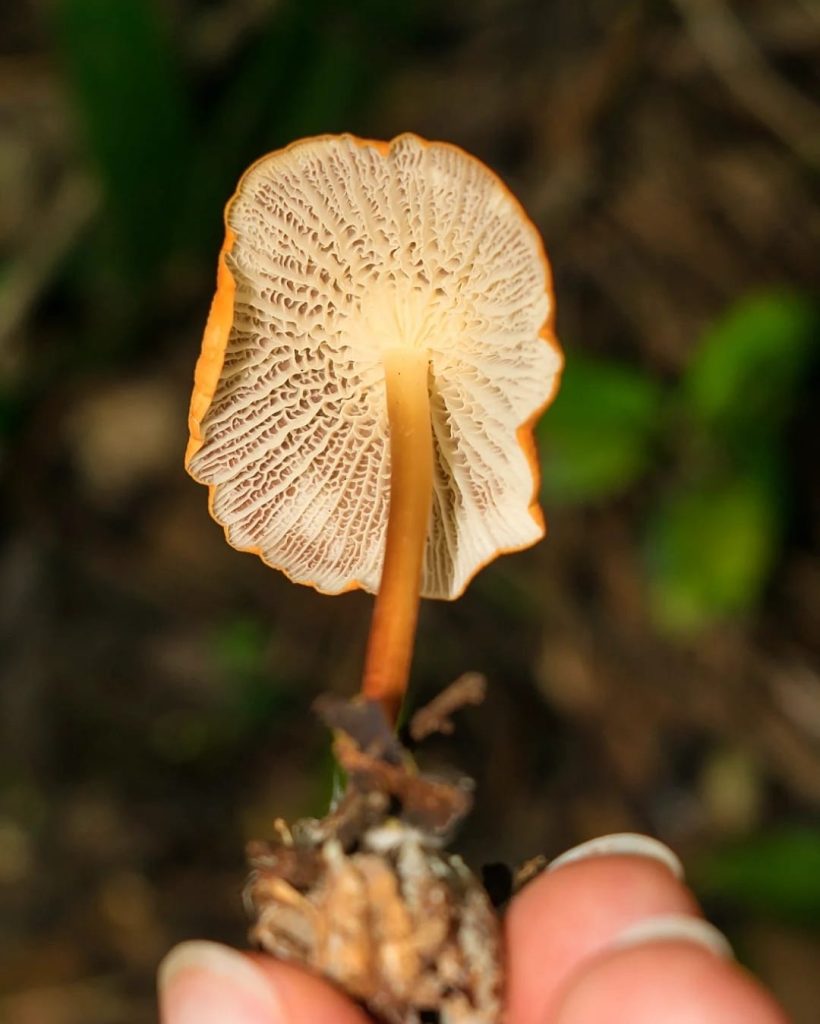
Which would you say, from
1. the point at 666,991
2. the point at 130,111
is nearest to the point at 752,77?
the point at 130,111

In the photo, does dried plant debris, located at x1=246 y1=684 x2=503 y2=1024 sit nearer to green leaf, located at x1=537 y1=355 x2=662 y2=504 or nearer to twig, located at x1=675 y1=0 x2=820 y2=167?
green leaf, located at x1=537 y1=355 x2=662 y2=504

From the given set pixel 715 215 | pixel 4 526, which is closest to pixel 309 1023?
pixel 4 526

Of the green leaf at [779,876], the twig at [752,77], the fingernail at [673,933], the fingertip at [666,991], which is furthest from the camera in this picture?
the twig at [752,77]

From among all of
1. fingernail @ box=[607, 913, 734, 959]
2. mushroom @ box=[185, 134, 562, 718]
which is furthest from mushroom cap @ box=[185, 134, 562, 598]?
fingernail @ box=[607, 913, 734, 959]

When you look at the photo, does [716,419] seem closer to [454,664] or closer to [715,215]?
[454,664]

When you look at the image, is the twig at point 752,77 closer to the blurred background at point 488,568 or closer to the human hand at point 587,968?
the blurred background at point 488,568

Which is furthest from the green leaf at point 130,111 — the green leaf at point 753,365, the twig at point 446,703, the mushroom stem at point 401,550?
the twig at point 446,703

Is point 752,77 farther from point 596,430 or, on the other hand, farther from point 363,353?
point 363,353
